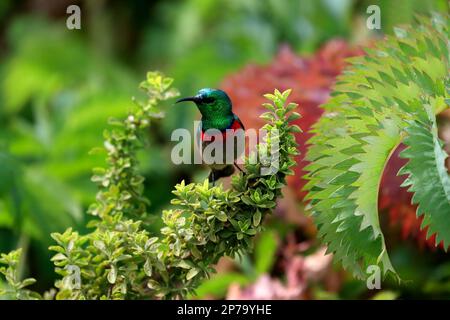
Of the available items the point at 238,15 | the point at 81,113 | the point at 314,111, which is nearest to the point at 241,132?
the point at 314,111

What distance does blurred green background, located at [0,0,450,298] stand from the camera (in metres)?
1.36

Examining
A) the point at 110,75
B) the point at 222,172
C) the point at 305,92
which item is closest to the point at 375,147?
the point at 222,172

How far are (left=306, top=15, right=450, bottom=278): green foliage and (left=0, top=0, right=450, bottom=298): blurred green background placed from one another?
0.89ft

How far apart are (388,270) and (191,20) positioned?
1.97 metres

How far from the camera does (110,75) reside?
2619 mm

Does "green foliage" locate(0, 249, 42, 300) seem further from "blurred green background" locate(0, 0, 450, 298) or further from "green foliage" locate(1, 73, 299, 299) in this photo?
"blurred green background" locate(0, 0, 450, 298)

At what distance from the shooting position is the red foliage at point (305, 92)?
108 centimetres

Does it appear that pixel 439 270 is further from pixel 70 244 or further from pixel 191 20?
pixel 191 20

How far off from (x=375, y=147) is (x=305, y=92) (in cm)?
55

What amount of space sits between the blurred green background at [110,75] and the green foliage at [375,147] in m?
0.27

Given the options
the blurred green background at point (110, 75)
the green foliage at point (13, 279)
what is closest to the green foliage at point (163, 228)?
the green foliage at point (13, 279)

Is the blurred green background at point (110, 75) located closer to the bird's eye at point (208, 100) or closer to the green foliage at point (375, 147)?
the green foliage at point (375, 147)

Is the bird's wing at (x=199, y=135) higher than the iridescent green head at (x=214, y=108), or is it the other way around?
the iridescent green head at (x=214, y=108)

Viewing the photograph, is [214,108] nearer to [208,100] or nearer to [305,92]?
[208,100]
